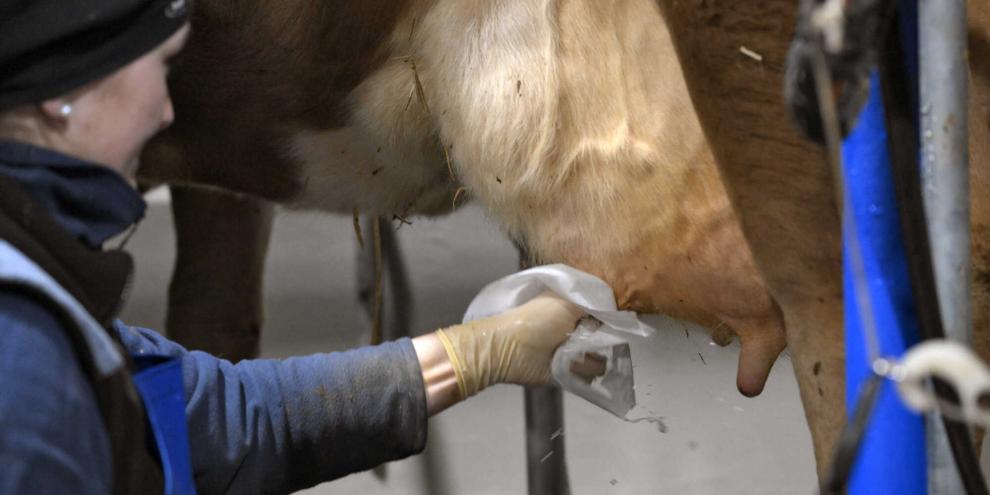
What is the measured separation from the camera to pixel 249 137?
113cm

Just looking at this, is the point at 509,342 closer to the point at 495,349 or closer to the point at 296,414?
the point at 495,349

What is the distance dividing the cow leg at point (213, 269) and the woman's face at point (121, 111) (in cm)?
91

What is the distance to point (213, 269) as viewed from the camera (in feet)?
4.98

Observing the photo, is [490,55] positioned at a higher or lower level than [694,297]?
higher

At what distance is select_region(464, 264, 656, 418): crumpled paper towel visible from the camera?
2.84 ft

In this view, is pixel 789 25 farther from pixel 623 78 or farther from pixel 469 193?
pixel 469 193

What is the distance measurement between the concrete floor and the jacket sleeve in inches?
30.9

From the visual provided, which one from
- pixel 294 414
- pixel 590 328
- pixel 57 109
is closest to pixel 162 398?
pixel 294 414

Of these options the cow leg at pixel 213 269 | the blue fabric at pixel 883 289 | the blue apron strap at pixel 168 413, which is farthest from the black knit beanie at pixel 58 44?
the cow leg at pixel 213 269

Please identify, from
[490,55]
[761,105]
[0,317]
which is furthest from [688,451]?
[0,317]

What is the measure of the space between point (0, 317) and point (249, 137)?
629 millimetres

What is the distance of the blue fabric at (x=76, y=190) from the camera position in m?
0.55

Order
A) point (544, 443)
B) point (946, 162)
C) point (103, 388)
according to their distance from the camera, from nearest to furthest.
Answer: point (946, 162) → point (103, 388) → point (544, 443)

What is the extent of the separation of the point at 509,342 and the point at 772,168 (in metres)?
0.30
